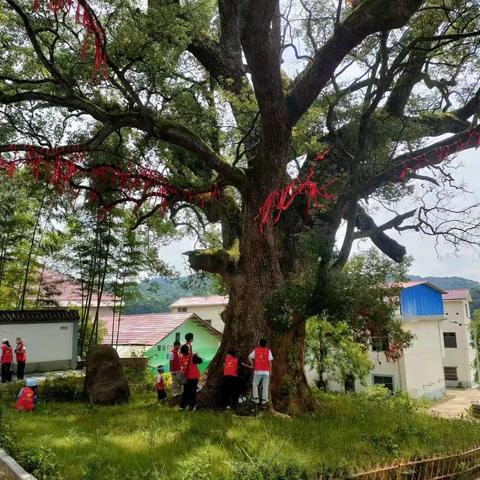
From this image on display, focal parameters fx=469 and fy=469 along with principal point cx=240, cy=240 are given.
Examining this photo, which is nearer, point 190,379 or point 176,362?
point 190,379

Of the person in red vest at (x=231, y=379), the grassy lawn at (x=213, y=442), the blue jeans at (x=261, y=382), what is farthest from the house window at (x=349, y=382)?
the blue jeans at (x=261, y=382)

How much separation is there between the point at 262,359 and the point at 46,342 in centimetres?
1204

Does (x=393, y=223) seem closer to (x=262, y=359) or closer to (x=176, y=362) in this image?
(x=262, y=359)

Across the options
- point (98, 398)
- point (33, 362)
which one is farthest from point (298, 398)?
point (33, 362)

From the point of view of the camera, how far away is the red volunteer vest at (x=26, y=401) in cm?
1045

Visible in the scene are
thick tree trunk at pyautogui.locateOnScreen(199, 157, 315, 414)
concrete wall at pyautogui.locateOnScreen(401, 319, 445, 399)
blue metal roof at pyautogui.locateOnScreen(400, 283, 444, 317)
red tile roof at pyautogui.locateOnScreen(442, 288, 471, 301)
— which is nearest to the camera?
thick tree trunk at pyautogui.locateOnScreen(199, 157, 315, 414)

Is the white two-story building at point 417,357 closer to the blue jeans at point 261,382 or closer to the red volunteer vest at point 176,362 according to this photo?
the red volunteer vest at point 176,362

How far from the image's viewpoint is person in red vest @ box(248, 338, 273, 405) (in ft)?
30.3

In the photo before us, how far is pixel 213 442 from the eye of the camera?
23.6 feet

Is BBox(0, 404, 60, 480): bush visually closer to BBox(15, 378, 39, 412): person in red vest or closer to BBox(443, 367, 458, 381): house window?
BBox(15, 378, 39, 412): person in red vest

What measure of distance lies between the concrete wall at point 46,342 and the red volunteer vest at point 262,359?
11574mm

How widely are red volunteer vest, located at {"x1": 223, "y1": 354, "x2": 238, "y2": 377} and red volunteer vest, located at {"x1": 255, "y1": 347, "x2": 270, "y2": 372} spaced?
70 centimetres

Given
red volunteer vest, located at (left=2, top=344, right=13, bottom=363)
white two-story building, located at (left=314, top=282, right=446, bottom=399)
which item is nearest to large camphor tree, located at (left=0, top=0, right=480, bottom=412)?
red volunteer vest, located at (left=2, top=344, right=13, bottom=363)

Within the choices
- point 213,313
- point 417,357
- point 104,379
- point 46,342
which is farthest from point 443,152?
point 213,313
